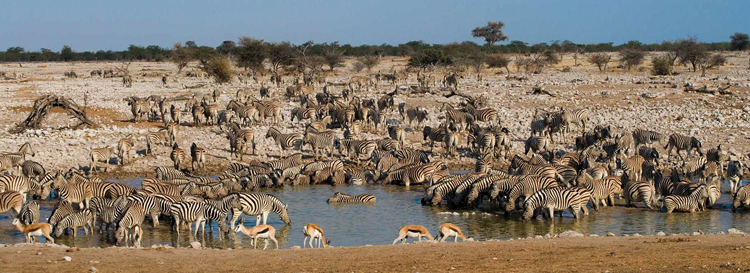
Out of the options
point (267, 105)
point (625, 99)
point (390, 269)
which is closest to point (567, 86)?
point (625, 99)

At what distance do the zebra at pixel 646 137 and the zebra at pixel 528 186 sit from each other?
7.11m

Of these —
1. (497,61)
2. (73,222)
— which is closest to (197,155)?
(73,222)

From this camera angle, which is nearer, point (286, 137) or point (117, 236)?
point (117, 236)

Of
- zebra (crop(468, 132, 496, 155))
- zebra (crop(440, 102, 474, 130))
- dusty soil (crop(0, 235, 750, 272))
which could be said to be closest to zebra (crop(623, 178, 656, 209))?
dusty soil (crop(0, 235, 750, 272))

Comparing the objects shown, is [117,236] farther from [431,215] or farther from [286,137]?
[286,137]

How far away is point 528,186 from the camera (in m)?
14.8

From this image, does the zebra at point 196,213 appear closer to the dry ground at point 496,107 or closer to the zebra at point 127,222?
the zebra at point 127,222

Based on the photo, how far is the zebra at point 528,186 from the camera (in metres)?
14.6

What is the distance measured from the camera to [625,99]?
2962 centimetres

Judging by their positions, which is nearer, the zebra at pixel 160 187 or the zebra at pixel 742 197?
the zebra at pixel 742 197

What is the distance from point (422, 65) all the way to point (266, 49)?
987 centimetres

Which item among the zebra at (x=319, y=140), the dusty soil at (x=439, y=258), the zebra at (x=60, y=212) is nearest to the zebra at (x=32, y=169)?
the zebra at (x=60, y=212)

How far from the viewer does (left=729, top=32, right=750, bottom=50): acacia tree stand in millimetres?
74562

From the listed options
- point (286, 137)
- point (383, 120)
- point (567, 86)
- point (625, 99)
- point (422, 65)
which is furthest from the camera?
point (422, 65)
